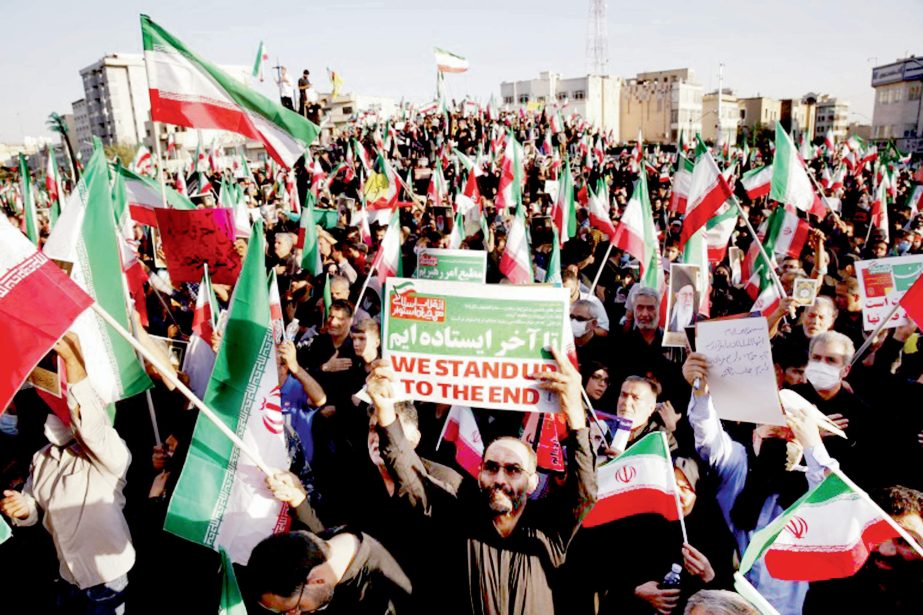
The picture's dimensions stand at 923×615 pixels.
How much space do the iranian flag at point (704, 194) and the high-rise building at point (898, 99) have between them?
81121mm

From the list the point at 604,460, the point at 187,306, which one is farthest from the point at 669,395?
the point at 187,306

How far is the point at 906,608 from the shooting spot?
2326mm

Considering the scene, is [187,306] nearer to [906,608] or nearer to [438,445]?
[438,445]

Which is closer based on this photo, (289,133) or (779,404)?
(779,404)

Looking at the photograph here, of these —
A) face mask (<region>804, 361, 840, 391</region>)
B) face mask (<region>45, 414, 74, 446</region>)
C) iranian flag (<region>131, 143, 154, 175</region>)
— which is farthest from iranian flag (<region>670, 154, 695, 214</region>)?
iranian flag (<region>131, 143, 154, 175</region>)

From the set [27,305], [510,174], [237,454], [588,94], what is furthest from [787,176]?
[588,94]

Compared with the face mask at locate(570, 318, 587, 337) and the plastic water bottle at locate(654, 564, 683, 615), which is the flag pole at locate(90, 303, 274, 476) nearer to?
the plastic water bottle at locate(654, 564, 683, 615)

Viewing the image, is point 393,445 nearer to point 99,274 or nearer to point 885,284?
point 99,274

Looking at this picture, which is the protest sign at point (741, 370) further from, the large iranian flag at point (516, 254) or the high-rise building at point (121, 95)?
the high-rise building at point (121, 95)

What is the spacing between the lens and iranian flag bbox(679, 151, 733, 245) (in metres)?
5.83

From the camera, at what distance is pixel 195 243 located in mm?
5496

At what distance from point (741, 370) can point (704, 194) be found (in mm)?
3485

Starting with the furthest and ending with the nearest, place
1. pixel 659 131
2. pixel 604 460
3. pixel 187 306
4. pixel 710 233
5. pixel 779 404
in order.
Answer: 1. pixel 659 131
2. pixel 710 233
3. pixel 187 306
4. pixel 604 460
5. pixel 779 404

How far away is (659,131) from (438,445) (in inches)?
3729
